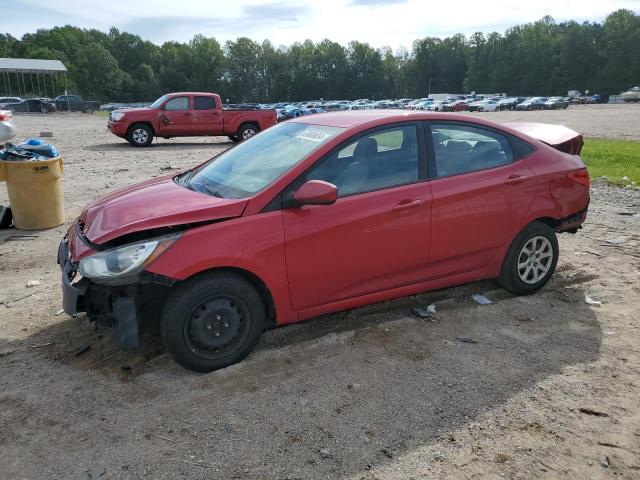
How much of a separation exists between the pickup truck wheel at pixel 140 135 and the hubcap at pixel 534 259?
648 inches

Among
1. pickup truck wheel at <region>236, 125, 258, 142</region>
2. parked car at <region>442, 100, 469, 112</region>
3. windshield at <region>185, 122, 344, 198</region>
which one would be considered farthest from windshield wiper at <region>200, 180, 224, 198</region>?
parked car at <region>442, 100, 469, 112</region>

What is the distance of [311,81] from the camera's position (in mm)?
145000

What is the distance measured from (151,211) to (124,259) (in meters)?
0.44

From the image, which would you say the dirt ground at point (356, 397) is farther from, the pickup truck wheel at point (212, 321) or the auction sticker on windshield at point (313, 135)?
the auction sticker on windshield at point (313, 135)

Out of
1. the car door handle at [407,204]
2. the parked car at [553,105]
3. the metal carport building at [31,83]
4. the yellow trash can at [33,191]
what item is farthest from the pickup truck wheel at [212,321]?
the metal carport building at [31,83]

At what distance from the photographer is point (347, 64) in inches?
5891

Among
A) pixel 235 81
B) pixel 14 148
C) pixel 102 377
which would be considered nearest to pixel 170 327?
pixel 102 377

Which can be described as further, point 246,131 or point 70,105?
point 70,105

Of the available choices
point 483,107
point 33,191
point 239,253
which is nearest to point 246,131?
A: point 33,191

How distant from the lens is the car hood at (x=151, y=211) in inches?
142

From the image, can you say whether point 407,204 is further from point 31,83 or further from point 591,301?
point 31,83

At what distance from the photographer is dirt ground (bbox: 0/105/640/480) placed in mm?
2881

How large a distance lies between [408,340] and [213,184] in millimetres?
1943

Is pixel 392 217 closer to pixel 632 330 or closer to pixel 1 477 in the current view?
pixel 632 330
